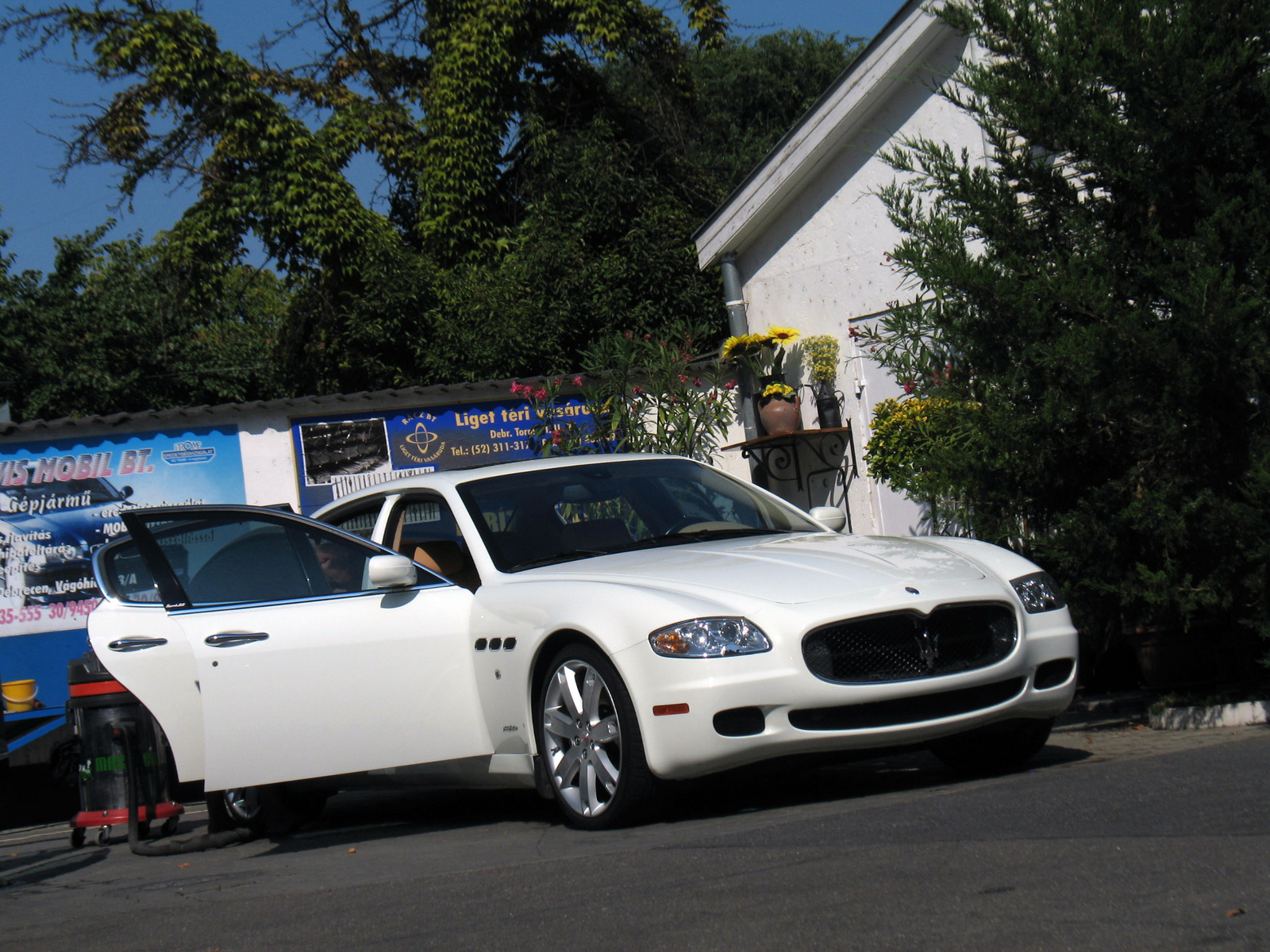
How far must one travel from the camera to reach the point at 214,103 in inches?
787

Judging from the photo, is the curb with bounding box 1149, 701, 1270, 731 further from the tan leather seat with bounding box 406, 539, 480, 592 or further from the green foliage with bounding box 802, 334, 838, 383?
the green foliage with bounding box 802, 334, 838, 383

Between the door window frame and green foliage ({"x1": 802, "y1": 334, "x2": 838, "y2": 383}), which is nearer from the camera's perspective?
the door window frame

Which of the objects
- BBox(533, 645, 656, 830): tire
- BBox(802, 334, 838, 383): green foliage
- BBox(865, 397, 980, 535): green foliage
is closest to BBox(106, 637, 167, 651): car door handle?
BBox(533, 645, 656, 830): tire

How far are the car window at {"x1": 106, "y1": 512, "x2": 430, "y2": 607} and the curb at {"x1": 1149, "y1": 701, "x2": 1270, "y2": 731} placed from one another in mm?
3872

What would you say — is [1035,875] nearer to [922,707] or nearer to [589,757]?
[922,707]

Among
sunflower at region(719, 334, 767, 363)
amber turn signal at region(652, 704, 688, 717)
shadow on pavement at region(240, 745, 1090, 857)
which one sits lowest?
shadow on pavement at region(240, 745, 1090, 857)

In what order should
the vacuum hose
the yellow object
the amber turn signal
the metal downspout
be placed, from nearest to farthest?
the amber turn signal
the vacuum hose
the yellow object
the metal downspout

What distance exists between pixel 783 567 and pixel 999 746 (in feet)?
4.14

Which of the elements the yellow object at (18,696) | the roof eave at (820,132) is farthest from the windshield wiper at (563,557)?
the roof eave at (820,132)

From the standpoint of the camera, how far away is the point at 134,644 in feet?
18.6

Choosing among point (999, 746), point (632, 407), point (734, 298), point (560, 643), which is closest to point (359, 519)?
point (560, 643)

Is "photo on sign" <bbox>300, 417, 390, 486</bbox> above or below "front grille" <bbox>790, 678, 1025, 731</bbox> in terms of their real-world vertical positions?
above

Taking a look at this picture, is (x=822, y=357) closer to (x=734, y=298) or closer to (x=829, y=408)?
(x=829, y=408)

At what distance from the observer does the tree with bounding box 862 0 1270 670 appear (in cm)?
629
